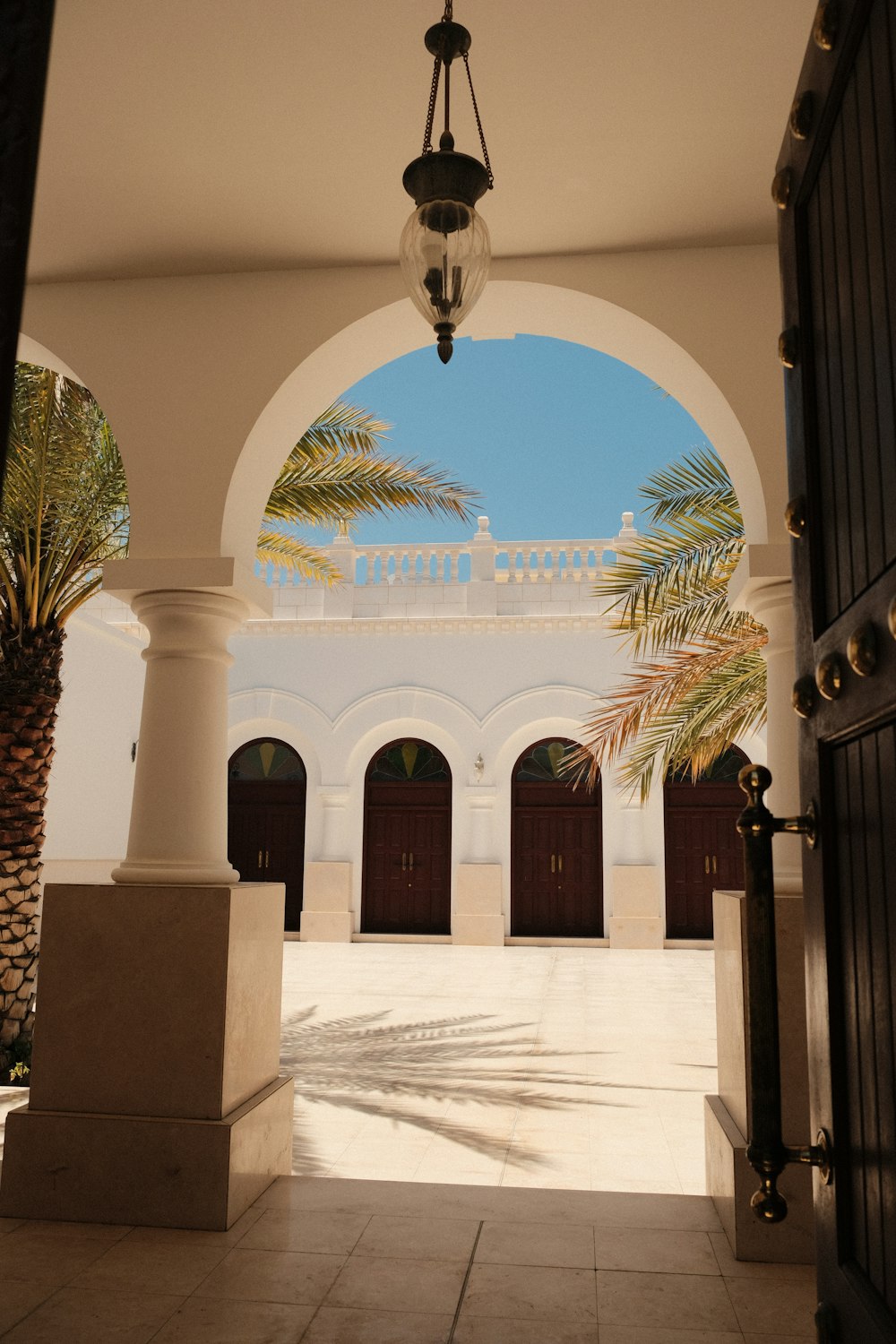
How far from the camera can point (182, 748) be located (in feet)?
15.8

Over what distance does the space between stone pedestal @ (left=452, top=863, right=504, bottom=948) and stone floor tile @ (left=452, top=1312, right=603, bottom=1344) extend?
1449 centimetres

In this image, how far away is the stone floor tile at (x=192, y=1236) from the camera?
405 cm

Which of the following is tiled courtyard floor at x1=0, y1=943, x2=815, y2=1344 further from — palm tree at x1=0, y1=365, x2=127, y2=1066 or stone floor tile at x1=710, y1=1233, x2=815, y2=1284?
palm tree at x1=0, y1=365, x2=127, y2=1066

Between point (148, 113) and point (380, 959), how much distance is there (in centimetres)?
1286

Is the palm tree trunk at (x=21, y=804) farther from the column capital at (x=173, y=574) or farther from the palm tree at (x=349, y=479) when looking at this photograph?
the column capital at (x=173, y=574)

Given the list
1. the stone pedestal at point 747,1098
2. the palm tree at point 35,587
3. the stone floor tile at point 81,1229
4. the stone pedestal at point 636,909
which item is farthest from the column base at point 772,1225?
the stone pedestal at point 636,909

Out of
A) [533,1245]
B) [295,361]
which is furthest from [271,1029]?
[295,361]

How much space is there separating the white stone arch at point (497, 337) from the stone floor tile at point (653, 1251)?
286 cm

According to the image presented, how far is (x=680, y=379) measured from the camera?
16.8ft

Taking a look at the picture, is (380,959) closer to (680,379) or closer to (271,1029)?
(271,1029)

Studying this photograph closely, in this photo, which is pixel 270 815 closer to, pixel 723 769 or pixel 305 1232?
pixel 723 769

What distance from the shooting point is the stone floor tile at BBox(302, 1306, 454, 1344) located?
3.27 m

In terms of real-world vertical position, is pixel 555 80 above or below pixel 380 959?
above

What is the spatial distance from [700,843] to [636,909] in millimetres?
1773
